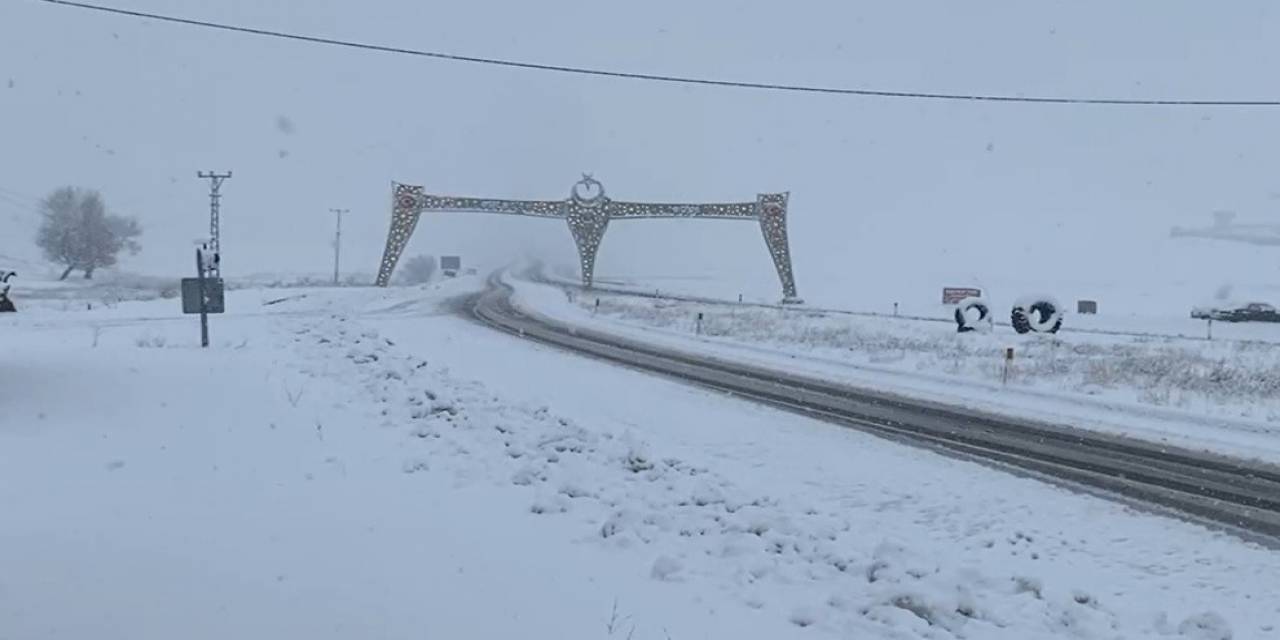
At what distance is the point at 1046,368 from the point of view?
75.5 feet

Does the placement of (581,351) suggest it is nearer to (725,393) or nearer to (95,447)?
(725,393)

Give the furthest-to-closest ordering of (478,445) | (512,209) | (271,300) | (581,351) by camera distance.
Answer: (512,209), (271,300), (581,351), (478,445)

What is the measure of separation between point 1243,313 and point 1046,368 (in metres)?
33.4

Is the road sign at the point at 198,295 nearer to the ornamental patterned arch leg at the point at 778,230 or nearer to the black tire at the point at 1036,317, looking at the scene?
the black tire at the point at 1036,317

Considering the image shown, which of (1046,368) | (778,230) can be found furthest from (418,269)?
(1046,368)

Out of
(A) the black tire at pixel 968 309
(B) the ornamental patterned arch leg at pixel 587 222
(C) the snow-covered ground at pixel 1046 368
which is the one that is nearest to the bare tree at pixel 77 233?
(B) the ornamental patterned arch leg at pixel 587 222

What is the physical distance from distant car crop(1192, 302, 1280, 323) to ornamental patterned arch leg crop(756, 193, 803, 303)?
23.8 metres

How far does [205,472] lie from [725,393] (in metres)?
10.7

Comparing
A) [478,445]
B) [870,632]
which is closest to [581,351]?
[478,445]

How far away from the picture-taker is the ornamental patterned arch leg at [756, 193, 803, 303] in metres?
63.7

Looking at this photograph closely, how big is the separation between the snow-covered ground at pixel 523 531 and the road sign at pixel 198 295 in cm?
650

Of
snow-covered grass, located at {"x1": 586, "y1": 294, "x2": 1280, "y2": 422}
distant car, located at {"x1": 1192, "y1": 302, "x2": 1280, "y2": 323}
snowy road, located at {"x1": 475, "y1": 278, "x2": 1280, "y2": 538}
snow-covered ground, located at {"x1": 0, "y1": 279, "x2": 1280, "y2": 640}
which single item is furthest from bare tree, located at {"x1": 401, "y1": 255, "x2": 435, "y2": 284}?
snow-covered ground, located at {"x1": 0, "y1": 279, "x2": 1280, "y2": 640}

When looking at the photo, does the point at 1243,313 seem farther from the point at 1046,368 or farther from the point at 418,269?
the point at 418,269

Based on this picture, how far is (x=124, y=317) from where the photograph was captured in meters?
32.6
